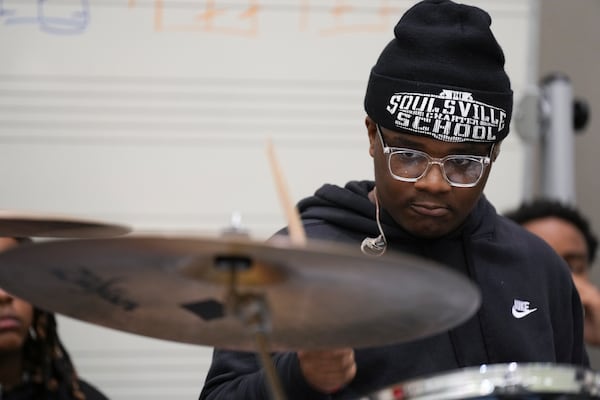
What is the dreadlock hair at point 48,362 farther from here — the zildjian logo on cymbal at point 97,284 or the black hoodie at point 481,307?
the zildjian logo on cymbal at point 97,284

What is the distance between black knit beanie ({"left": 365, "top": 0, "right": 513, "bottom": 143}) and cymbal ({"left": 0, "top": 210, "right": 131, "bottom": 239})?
0.57m

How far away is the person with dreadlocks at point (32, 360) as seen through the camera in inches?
131

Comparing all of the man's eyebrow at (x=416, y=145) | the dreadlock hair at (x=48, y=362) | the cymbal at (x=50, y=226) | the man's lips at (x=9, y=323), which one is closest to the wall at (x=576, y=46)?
the dreadlock hair at (x=48, y=362)

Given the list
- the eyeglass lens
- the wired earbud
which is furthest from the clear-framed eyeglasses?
the wired earbud

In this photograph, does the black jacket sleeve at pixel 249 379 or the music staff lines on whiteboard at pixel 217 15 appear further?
the music staff lines on whiteboard at pixel 217 15

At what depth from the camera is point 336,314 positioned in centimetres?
186

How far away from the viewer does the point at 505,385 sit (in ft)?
5.86

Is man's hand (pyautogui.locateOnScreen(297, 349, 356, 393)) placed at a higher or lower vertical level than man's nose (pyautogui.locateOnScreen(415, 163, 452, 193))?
lower

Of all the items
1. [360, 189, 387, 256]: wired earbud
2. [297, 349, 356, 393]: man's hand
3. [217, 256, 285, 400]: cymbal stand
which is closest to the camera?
[217, 256, 285, 400]: cymbal stand

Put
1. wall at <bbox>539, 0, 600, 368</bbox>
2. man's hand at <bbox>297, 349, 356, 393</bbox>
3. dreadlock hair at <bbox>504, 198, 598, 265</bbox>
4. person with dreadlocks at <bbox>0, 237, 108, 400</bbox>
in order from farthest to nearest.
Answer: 1. wall at <bbox>539, 0, 600, 368</bbox>
2. dreadlock hair at <bbox>504, 198, 598, 265</bbox>
3. person with dreadlocks at <bbox>0, 237, 108, 400</bbox>
4. man's hand at <bbox>297, 349, 356, 393</bbox>

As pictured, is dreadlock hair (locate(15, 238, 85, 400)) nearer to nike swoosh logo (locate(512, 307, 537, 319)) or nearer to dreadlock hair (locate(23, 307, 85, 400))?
dreadlock hair (locate(23, 307, 85, 400))

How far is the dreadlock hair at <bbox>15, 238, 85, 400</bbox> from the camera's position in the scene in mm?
3350

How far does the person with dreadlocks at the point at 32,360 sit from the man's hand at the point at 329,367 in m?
1.48

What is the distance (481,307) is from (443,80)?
435 millimetres
